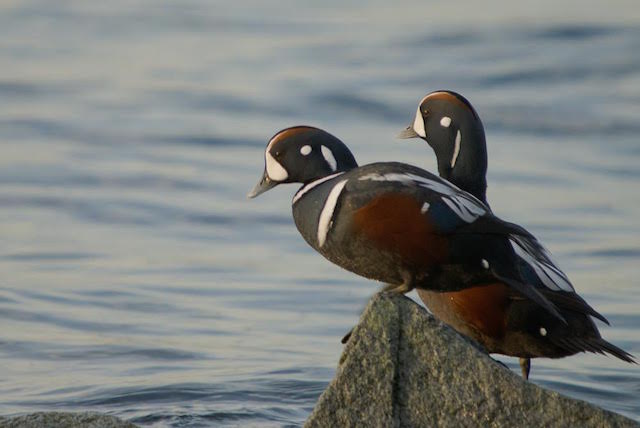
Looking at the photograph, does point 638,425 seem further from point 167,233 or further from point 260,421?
point 167,233

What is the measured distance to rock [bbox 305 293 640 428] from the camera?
5086 mm

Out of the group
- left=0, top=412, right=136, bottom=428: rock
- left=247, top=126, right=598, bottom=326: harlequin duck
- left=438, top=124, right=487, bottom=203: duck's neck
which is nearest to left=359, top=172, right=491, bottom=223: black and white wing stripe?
left=247, top=126, right=598, bottom=326: harlequin duck

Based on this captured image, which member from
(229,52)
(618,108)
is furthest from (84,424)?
(229,52)

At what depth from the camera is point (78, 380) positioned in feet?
27.1

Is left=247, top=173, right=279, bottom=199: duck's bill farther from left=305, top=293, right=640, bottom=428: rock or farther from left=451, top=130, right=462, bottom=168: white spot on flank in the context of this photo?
left=305, top=293, right=640, bottom=428: rock

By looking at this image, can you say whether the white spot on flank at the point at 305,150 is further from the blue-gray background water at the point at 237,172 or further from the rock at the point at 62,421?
the blue-gray background water at the point at 237,172

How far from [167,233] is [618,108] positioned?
572 cm

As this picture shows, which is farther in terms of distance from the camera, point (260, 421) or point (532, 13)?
point (532, 13)

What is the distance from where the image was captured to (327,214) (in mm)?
5566

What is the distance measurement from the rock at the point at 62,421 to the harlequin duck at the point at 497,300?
1.74 meters

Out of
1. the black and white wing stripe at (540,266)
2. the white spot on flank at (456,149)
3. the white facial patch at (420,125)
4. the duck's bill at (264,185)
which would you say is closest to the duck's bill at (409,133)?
the white facial patch at (420,125)

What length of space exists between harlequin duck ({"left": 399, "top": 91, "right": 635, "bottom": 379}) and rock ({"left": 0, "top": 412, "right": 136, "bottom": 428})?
5.70 feet

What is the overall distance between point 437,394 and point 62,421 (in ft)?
4.53

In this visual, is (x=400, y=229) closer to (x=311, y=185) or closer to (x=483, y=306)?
(x=311, y=185)
